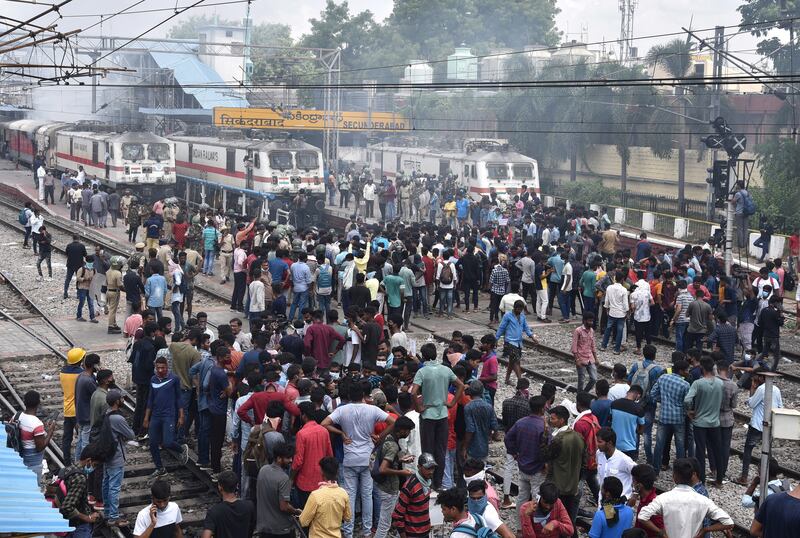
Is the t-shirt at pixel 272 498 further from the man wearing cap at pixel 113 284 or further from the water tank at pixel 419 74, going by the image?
the water tank at pixel 419 74

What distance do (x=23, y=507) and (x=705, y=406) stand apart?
23.9 ft

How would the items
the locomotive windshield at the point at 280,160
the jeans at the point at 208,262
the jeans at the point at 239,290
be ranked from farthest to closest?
the locomotive windshield at the point at 280,160, the jeans at the point at 208,262, the jeans at the point at 239,290

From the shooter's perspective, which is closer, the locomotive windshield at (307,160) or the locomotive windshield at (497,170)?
the locomotive windshield at (307,160)

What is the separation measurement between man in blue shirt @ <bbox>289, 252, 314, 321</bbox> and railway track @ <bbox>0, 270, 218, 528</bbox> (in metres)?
4.22

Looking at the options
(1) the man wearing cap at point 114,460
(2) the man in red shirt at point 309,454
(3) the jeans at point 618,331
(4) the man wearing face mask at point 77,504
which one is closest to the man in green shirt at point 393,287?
(3) the jeans at point 618,331

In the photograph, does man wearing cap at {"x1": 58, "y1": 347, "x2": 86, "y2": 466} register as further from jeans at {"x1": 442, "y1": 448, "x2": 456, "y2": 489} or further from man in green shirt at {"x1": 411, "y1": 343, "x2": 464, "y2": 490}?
jeans at {"x1": 442, "y1": 448, "x2": 456, "y2": 489}

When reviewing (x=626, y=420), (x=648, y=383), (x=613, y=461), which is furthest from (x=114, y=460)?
(x=648, y=383)

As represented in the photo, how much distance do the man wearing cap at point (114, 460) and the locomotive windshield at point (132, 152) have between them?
30.3m

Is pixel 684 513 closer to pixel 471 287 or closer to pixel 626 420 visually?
pixel 626 420

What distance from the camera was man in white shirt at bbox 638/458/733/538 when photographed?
784 centimetres

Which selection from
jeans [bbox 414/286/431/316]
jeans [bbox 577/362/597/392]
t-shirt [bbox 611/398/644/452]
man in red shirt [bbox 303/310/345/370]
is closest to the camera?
t-shirt [bbox 611/398/644/452]

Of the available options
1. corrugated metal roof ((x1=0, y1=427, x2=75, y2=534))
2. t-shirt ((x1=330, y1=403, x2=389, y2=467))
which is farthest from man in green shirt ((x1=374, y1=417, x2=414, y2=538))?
corrugated metal roof ((x1=0, y1=427, x2=75, y2=534))

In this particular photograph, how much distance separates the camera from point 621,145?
43.6m

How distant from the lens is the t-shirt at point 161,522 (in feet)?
27.5
